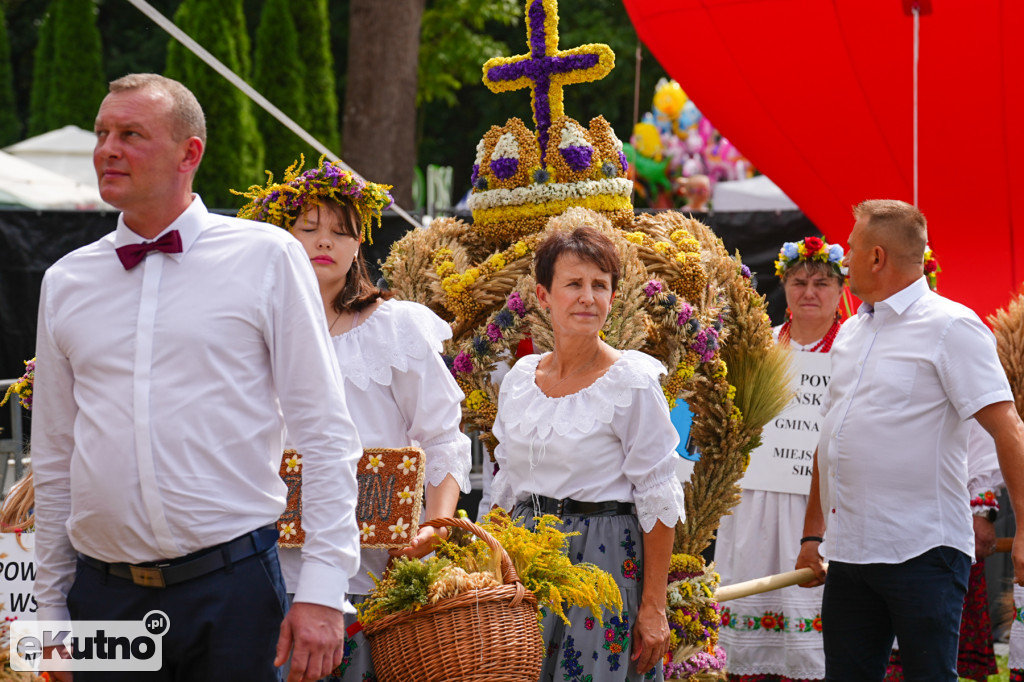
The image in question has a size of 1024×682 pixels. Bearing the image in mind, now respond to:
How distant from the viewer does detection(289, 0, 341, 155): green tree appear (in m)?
18.9

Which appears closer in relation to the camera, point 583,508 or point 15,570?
point 583,508

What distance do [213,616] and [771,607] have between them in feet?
12.4

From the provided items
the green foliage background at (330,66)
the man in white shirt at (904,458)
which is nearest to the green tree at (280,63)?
the green foliage background at (330,66)

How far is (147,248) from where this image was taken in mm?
2316

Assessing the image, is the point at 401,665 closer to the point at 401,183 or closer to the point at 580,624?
the point at 580,624

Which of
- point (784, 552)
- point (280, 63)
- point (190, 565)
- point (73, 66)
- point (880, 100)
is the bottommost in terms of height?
point (784, 552)

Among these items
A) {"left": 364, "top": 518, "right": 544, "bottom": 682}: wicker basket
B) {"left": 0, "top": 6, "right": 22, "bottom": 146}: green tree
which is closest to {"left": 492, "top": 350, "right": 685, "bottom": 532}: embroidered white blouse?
{"left": 364, "top": 518, "right": 544, "bottom": 682}: wicker basket

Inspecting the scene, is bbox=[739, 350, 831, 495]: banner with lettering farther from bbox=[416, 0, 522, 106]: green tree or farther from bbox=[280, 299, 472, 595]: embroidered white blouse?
bbox=[416, 0, 522, 106]: green tree

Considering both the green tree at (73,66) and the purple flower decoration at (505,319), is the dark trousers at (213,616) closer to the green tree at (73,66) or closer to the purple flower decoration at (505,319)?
the purple flower decoration at (505,319)

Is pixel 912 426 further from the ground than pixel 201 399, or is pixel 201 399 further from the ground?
pixel 201 399

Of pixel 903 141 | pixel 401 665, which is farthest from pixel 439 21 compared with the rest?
pixel 401 665

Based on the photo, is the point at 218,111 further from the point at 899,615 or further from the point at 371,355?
the point at 899,615

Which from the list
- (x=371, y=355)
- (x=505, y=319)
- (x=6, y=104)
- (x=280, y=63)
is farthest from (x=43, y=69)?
(x=371, y=355)

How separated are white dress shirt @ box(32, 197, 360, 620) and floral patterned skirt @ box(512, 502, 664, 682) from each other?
1130 mm
